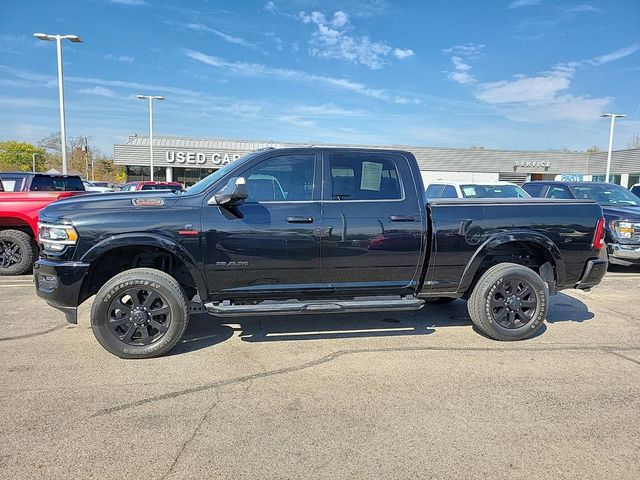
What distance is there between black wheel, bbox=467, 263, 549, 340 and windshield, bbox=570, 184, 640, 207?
20.4 ft

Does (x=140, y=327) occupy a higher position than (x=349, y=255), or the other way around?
(x=349, y=255)

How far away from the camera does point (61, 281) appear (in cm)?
411

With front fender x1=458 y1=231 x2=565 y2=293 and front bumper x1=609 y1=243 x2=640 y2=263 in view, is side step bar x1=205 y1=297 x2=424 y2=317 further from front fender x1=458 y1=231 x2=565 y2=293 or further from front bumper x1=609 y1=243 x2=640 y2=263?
front bumper x1=609 y1=243 x2=640 y2=263

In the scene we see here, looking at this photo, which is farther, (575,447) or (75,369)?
(75,369)

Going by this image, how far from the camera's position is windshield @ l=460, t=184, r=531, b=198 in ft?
34.7

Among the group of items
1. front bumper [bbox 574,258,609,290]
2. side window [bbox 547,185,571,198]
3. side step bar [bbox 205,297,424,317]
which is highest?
side window [bbox 547,185,571,198]

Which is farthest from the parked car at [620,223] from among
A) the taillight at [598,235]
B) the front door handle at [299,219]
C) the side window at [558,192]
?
the front door handle at [299,219]

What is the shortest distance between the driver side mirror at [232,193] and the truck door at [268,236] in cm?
11

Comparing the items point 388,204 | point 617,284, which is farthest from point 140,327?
point 617,284

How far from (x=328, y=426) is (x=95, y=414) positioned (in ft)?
5.54

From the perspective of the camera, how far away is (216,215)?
426 centimetres

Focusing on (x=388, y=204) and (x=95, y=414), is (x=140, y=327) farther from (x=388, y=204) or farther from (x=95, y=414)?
(x=388, y=204)

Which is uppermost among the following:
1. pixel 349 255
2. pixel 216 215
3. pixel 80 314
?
pixel 216 215

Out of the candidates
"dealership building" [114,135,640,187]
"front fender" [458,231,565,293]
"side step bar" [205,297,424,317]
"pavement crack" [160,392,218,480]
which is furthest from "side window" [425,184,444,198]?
"dealership building" [114,135,640,187]
